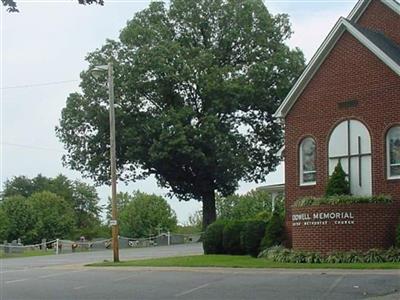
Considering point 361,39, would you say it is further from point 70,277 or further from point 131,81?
point 131,81

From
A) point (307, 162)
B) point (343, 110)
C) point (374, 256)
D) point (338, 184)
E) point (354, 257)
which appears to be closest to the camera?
point (374, 256)

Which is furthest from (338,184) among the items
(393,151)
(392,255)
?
(392,255)

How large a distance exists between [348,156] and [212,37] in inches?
1049

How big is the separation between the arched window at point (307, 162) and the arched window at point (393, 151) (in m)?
3.30

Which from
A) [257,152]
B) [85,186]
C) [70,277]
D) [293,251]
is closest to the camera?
[70,277]

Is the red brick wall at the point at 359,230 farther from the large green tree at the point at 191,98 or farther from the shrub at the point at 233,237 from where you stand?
the large green tree at the point at 191,98

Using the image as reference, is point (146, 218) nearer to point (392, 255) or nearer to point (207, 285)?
point (392, 255)

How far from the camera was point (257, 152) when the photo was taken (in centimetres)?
5178

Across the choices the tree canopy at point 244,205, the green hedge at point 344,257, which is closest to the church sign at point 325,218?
the green hedge at point 344,257

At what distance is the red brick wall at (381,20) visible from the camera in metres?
28.6

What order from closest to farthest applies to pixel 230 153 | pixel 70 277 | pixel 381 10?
1. pixel 70 277
2. pixel 381 10
3. pixel 230 153

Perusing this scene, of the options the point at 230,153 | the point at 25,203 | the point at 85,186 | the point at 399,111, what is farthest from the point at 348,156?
the point at 85,186

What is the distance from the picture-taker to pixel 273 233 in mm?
28141

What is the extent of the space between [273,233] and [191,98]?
23.6m
